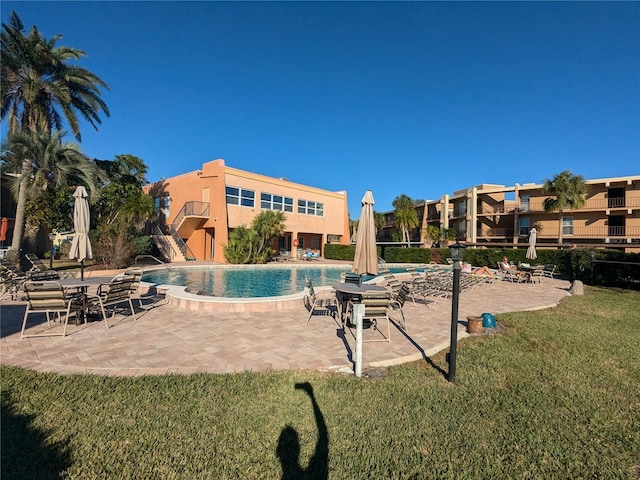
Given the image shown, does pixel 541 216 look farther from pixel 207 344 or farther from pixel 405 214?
pixel 207 344

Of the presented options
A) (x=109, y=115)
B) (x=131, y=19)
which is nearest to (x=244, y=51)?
(x=131, y=19)

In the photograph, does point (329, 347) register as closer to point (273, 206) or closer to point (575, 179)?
point (273, 206)

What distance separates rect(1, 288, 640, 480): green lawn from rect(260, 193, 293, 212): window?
23180 millimetres

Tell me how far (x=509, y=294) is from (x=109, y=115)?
2464 centimetres

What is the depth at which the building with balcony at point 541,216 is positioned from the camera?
29.2 m

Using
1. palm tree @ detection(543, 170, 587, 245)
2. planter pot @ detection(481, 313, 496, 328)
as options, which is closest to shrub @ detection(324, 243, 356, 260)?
palm tree @ detection(543, 170, 587, 245)

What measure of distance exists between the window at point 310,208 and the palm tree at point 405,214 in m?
13.8

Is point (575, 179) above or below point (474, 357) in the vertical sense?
above

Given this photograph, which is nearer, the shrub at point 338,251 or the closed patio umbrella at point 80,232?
the closed patio umbrella at point 80,232

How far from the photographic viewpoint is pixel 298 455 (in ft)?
8.64

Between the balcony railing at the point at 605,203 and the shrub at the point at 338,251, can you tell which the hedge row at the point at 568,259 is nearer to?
the shrub at the point at 338,251

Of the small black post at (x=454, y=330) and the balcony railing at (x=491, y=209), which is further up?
the balcony railing at (x=491, y=209)

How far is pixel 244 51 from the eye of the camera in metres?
16.4

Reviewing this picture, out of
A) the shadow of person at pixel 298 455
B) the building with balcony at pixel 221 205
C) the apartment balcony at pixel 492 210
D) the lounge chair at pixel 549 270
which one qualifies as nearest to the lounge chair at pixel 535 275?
the lounge chair at pixel 549 270
